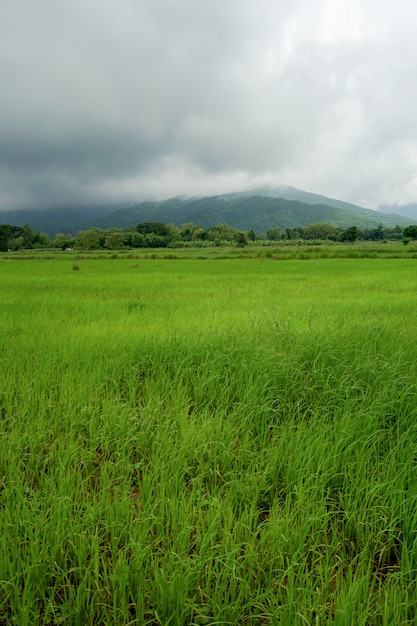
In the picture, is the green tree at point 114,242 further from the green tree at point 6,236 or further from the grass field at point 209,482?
the grass field at point 209,482

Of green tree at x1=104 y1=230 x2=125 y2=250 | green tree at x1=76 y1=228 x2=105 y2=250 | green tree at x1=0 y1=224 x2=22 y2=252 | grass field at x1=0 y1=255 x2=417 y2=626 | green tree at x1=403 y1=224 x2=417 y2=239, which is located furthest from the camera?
green tree at x1=403 y1=224 x2=417 y2=239

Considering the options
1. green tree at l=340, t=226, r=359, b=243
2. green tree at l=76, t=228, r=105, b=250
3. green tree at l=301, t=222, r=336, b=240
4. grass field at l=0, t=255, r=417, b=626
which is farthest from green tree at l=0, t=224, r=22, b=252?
grass field at l=0, t=255, r=417, b=626

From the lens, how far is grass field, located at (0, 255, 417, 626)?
63.0 inches

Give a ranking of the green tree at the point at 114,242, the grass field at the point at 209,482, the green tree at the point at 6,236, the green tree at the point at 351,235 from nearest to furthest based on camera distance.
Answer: the grass field at the point at 209,482, the green tree at the point at 6,236, the green tree at the point at 114,242, the green tree at the point at 351,235

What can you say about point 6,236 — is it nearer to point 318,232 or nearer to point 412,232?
point 318,232

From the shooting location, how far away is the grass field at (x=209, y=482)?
1601mm

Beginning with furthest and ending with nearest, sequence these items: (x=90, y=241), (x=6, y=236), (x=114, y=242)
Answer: (x=90, y=241), (x=114, y=242), (x=6, y=236)

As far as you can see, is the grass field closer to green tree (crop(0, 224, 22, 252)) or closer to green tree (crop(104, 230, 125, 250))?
green tree (crop(104, 230, 125, 250))

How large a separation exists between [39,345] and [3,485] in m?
3.24

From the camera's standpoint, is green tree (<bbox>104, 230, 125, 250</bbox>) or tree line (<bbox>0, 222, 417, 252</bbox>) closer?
green tree (<bbox>104, 230, 125, 250</bbox>)

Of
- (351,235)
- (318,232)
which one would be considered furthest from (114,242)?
(318,232)

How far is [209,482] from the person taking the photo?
8.01 feet

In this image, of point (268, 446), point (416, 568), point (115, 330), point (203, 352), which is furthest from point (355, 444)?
point (115, 330)

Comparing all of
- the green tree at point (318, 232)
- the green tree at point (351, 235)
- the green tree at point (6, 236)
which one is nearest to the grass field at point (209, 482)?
the green tree at point (6, 236)
